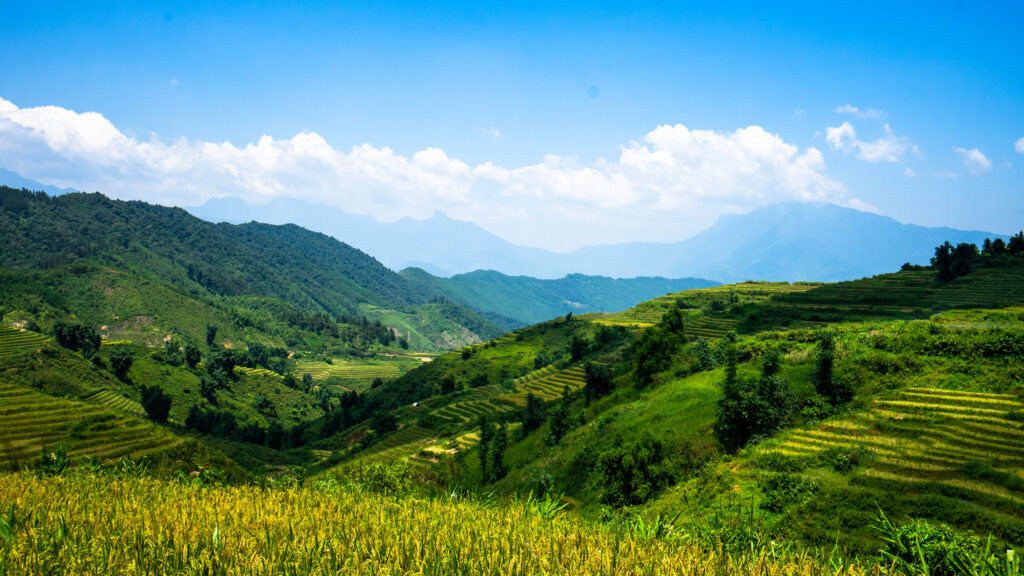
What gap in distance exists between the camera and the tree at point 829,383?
27891 mm

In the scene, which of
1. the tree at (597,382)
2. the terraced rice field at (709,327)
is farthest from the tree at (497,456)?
the terraced rice field at (709,327)

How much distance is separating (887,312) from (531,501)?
82.2 metres

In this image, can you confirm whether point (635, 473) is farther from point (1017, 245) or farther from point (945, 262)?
point (1017, 245)

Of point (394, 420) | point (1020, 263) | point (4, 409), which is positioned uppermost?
point (1020, 263)

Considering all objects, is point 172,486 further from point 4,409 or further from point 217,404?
point 217,404

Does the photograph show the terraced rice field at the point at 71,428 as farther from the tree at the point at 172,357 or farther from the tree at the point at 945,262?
the tree at the point at 945,262

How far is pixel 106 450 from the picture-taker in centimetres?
4166

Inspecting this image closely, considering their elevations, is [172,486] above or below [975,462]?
above

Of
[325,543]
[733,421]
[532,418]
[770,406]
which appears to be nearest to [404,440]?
[532,418]

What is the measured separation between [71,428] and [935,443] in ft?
212

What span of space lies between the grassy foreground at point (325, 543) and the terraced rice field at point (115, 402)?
116419mm

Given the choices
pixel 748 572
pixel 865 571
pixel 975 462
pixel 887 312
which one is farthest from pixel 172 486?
pixel 887 312

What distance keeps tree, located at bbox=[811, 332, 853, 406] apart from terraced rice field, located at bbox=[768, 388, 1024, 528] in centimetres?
253

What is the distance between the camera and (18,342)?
9762 cm
